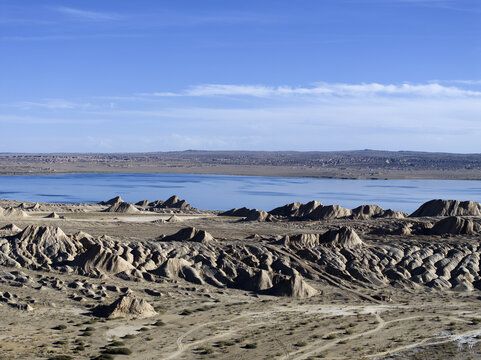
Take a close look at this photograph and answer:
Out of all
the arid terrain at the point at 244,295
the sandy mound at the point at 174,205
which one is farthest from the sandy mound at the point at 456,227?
the sandy mound at the point at 174,205

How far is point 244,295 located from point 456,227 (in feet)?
102

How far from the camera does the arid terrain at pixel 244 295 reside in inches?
1371

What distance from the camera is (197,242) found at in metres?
60.2

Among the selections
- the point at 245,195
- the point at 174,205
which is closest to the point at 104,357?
the point at 174,205

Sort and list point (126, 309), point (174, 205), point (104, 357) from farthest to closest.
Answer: point (174, 205) → point (126, 309) → point (104, 357)

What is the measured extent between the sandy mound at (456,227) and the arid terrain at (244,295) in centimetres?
17

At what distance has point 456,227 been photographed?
6938 cm

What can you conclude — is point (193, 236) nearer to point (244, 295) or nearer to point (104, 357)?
point (244, 295)

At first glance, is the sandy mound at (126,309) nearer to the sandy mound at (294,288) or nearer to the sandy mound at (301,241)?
the sandy mound at (294,288)

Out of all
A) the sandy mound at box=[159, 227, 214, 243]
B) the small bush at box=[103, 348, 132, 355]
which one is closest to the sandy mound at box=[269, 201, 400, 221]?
the sandy mound at box=[159, 227, 214, 243]

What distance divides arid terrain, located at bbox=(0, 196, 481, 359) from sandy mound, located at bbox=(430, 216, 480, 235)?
174 millimetres

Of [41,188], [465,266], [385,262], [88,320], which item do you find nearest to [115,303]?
[88,320]

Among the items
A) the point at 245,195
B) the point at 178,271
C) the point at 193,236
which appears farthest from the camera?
the point at 245,195

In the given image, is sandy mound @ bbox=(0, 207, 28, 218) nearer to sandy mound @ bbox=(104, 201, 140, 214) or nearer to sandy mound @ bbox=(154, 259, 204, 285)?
sandy mound @ bbox=(104, 201, 140, 214)
